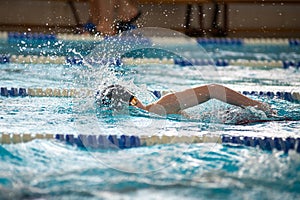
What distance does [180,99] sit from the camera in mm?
3590

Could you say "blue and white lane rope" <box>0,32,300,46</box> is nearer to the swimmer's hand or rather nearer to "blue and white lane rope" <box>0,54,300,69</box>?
"blue and white lane rope" <box>0,54,300,69</box>

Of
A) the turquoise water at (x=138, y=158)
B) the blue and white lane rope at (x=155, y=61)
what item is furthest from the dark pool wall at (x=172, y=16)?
the turquoise water at (x=138, y=158)

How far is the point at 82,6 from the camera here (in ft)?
25.9

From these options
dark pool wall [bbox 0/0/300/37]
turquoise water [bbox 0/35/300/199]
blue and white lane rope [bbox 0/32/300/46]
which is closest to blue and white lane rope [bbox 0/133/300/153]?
turquoise water [bbox 0/35/300/199]

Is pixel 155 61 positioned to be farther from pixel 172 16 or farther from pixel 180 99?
pixel 180 99

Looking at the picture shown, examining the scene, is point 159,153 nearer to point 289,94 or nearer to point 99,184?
point 99,184

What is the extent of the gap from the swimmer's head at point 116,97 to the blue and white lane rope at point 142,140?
313mm

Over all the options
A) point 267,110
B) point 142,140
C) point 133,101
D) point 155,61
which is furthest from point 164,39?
point 142,140

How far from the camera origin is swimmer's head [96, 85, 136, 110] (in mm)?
3457

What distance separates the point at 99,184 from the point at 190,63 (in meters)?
3.65

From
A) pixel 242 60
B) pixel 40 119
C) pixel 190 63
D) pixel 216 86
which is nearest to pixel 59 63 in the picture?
pixel 190 63

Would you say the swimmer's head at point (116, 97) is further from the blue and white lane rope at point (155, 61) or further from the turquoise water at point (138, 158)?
the blue and white lane rope at point (155, 61)

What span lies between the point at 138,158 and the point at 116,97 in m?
0.61

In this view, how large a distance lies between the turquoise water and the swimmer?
0.07 m
